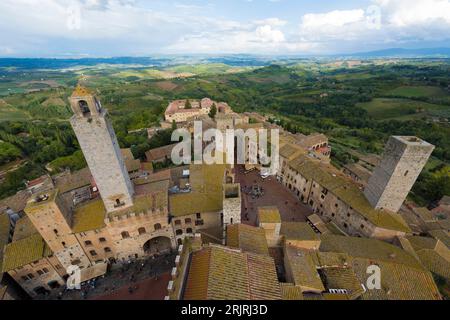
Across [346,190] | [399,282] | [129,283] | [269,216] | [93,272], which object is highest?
[269,216]

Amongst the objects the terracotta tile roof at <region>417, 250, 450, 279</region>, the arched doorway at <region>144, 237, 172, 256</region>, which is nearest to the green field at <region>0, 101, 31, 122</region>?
the arched doorway at <region>144, 237, 172, 256</region>

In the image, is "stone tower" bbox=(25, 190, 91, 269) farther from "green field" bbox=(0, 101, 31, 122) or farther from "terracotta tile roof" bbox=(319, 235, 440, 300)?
"green field" bbox=(0, 101, 31, 122)

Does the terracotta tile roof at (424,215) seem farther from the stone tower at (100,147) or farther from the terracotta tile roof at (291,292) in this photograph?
the stone tower at (100,147)

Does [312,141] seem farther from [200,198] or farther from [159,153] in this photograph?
[159,153]

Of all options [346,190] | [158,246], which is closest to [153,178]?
[158,246]

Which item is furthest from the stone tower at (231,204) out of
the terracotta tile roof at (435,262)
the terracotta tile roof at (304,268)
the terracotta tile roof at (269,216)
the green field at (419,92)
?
the green field at (419,92)

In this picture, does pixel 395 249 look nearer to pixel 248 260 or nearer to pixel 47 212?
pixel 248 260

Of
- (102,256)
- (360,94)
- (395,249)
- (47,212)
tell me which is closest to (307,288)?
(395,249)
